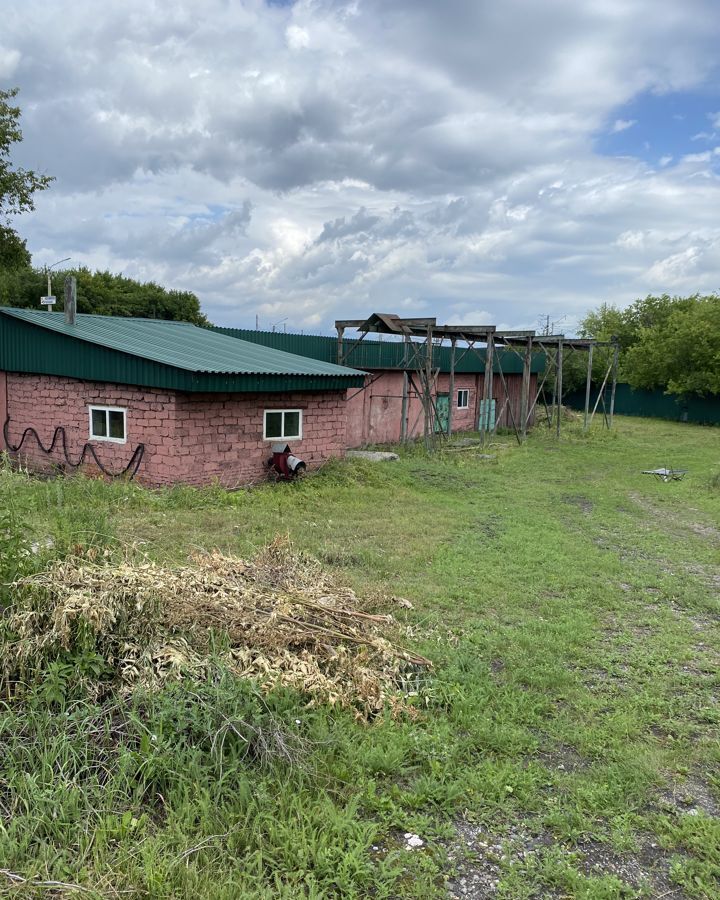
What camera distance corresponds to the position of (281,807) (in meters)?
3.44

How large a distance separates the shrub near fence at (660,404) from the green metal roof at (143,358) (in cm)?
2431

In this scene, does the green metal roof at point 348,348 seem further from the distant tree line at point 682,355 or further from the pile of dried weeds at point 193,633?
the pile of dried weeds at point 193,633

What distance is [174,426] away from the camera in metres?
11.4

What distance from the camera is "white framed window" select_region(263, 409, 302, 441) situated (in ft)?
43.0

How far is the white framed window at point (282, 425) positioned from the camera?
1309 cm

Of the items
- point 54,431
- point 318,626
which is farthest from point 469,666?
point 54,431

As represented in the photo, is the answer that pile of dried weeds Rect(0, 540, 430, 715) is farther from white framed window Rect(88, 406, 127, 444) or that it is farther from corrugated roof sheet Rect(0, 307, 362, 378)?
white framed window Rect(88, 406, 127, 444)

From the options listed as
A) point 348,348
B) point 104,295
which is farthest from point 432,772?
point 104,295

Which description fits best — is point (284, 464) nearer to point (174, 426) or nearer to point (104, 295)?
point (174, 426)

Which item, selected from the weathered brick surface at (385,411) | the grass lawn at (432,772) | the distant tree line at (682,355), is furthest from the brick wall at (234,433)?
the distant tree line at (682,355)

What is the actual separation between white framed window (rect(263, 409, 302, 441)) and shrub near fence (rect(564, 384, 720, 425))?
26.1m

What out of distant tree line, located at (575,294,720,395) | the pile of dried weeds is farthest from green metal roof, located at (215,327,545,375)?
the pile of dried weeds

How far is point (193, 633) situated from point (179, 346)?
33.2 ft

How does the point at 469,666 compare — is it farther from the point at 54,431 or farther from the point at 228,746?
the point at 54,431
